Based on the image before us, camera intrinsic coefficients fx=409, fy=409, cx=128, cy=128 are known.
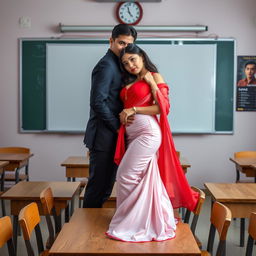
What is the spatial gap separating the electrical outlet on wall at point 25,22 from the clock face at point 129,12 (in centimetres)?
120

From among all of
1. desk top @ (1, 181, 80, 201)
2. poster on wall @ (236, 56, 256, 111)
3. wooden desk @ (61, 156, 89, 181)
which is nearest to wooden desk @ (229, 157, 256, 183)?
poster on wall @ (236, 56, 256, 111)

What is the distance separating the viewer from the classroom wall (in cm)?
543

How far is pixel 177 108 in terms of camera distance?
18.0ft

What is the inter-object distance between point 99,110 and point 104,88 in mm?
133

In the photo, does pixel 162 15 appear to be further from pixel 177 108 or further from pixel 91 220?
pixel 91 220

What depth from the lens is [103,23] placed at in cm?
545

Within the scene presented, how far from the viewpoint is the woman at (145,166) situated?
6.38 feet

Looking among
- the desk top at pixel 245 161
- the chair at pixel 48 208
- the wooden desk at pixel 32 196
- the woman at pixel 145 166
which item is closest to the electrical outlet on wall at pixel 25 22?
the wooden desk at pixel 32 196

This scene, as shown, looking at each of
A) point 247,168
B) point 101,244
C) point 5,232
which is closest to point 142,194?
point 101,244

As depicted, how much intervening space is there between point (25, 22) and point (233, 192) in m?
3.83

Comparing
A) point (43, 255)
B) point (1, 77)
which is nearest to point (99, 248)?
point (43, 255)

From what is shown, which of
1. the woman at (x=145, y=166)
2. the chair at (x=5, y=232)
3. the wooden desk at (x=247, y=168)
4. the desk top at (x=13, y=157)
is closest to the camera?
the chair at (x=5, y=232)

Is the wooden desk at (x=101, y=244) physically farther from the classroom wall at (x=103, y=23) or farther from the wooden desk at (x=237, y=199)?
the classroom wall at (x=103, y=23)

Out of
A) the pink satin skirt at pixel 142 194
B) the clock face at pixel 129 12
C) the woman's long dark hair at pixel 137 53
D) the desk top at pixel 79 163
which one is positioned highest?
the clock face at pixel 129 12
